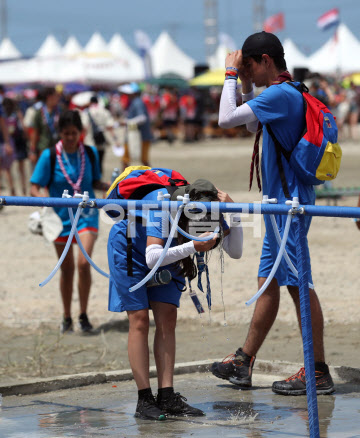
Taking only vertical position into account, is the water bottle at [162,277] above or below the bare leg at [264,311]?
above

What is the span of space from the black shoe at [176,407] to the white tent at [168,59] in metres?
43.0

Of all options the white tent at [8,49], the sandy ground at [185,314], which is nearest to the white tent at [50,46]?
the white tent at [8,49]

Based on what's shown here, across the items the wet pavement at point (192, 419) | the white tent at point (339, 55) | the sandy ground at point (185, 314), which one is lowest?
the sandy ground at point (185, 314)

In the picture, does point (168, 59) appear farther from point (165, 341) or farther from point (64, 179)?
point (165, 341)

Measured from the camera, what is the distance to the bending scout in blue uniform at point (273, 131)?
4855 mm

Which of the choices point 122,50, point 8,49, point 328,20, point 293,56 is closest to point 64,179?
point 328,20

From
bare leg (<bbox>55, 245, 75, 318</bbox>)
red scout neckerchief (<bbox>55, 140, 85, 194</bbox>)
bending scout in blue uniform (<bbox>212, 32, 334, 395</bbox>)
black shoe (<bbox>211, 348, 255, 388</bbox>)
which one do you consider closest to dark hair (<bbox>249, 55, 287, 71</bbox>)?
bending scout in blue uniform (<bbox>212, 32, 334, 395</bbox>)

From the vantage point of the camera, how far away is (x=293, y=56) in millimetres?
43531

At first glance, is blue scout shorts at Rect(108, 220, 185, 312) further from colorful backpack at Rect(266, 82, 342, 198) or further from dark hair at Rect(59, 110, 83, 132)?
dark hair at Rect(59, 110, 83, 132)

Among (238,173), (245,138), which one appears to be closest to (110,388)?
(238,173)

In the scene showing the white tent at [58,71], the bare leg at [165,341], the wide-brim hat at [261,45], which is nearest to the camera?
the bare leg at [165,341]

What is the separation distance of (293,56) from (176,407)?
40065 millimetres

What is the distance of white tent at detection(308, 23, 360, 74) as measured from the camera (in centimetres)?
4047

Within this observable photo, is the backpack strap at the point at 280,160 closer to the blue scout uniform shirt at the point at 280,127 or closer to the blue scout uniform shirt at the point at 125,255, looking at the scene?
the blue scout uniform shirt at the point at 280,127
